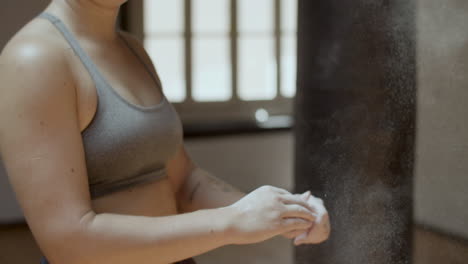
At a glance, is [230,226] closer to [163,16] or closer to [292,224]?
[292,224]

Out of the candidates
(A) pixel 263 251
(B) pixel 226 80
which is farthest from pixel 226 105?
(A) pixel 263 251

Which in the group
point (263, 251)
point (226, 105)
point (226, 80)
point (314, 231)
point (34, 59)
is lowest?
point (263, 251)

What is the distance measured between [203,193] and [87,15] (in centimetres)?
32

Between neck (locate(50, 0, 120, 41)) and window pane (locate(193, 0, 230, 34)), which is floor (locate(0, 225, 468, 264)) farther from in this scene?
window pane (locate(193, 0, 230, 34))

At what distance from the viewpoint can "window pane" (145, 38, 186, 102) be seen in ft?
14.3

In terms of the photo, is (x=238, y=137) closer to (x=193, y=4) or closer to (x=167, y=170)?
(x=193, y=4)

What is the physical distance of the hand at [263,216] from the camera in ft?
2.77

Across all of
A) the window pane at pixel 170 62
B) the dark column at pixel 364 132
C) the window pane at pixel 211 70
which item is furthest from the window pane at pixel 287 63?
the dark column at pixel 364 132

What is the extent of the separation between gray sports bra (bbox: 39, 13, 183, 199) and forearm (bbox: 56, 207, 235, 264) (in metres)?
0.07

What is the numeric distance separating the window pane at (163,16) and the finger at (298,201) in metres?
3.49

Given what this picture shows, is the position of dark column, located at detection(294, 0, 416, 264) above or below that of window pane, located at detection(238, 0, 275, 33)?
above

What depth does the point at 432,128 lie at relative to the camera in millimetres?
954

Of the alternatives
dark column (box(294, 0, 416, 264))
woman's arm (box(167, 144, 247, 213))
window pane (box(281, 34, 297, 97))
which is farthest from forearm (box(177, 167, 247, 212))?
window pane (box(281, 34, 297, 97))

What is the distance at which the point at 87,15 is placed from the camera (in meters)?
0.94
